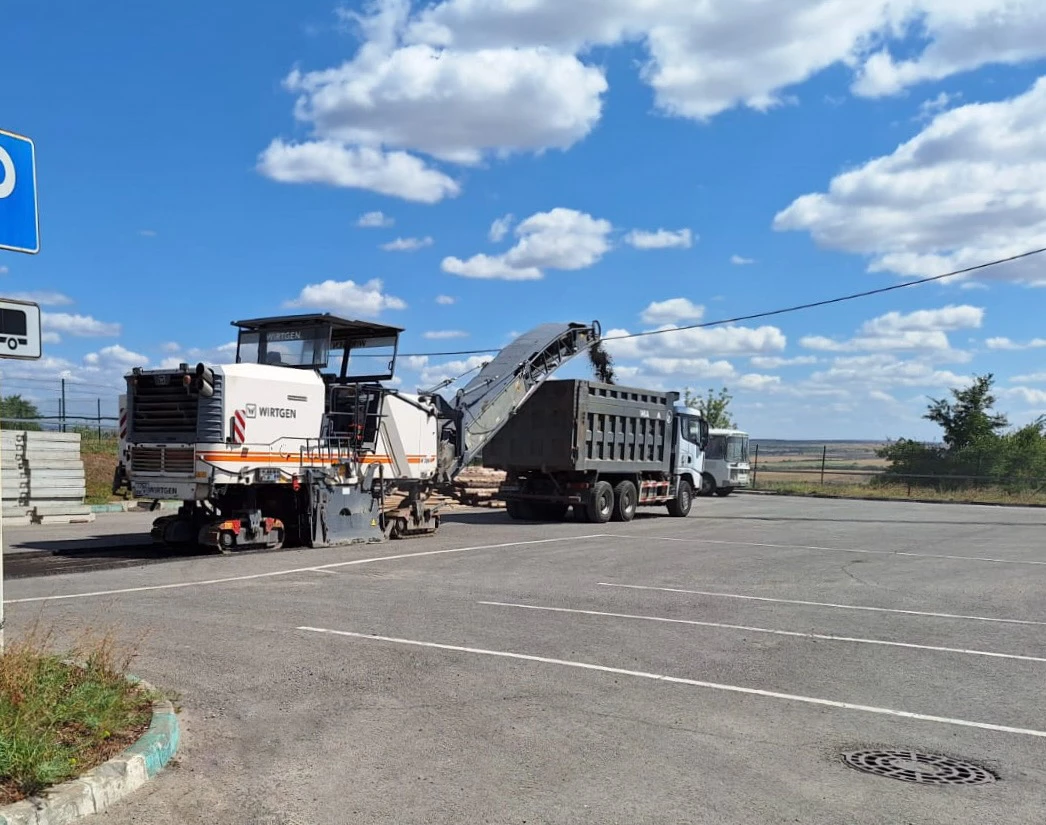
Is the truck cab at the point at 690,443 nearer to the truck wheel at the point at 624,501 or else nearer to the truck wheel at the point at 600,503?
the truck wheel at the point at 624,501

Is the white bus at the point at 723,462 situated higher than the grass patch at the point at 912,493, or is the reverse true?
the white bus at the point at 723,462

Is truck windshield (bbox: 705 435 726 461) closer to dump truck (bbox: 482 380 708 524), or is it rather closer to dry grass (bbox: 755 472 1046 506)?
dry grass (bbox: 755 472 1046 506)

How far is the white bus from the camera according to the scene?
39656 millimetres

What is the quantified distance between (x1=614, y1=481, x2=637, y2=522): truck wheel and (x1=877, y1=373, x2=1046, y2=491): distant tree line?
24443 mm

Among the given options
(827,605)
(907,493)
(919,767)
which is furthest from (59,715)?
(907,493)

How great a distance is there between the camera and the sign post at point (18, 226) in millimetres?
5605

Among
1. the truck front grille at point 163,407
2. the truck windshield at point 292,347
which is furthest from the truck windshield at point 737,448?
the truck front grille at point 163,407

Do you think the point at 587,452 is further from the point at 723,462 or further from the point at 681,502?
the point at 723,462

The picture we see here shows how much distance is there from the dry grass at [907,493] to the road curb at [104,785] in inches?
1497

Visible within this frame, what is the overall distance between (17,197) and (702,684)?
18.7ft

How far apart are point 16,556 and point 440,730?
11.0m

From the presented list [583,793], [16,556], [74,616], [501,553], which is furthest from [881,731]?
[16,556]

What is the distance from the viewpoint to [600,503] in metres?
23.2

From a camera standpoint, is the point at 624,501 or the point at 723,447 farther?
the point at 723,447
